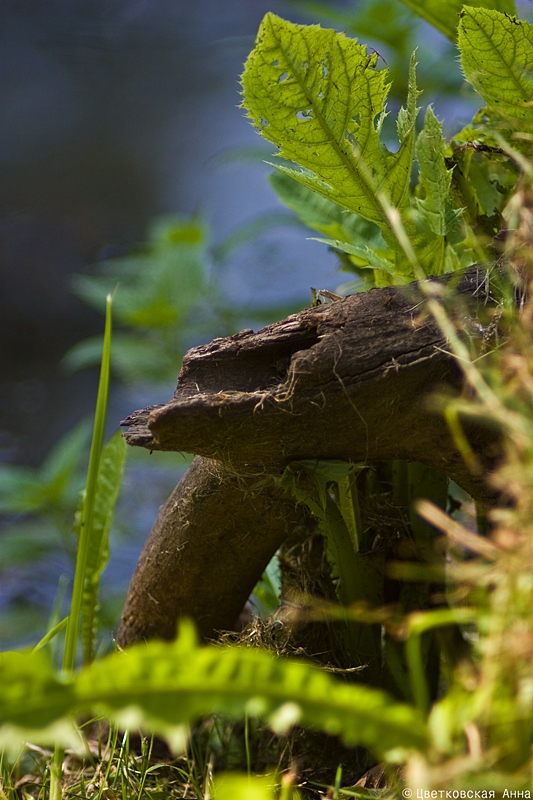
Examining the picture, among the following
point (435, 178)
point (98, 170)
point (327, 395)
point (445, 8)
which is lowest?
point (327, 395)

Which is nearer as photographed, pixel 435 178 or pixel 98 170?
pixel 435 178

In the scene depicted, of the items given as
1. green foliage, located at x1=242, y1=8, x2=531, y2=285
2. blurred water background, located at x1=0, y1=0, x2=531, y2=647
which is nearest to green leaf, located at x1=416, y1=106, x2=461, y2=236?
green foliage, located at x1=242, y1=8, x2=531, y2=285

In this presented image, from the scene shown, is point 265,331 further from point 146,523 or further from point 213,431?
point 146,523

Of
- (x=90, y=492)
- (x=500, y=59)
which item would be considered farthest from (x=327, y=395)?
(x=500, y=59)

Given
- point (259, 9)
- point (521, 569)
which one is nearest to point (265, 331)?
point (521, 569)

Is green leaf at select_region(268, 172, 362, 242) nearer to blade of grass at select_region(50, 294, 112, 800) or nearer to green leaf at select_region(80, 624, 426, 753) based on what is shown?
blade of grass at select_region(50, 294, 112, 800)

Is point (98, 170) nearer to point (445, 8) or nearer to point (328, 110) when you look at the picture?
point (445, 8)
